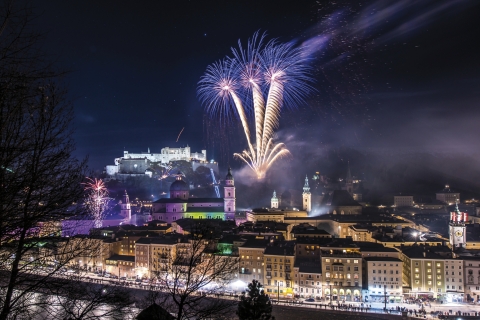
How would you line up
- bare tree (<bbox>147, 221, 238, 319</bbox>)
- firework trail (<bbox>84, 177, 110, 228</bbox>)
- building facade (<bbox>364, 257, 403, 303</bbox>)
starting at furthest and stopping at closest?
building facade (<bbox>364, 257, 403, 303</bbox>) → bare tree (<bbox>147, 221, 238, 319</bbox>) → firework trail (<bbox>84, 177, 110, 228</bbox>)

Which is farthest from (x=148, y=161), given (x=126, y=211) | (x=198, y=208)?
(x=198, y=208)

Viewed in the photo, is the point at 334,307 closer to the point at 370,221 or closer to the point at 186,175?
the point at 370,221

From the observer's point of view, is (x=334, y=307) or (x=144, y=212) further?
(x=144, y=212)

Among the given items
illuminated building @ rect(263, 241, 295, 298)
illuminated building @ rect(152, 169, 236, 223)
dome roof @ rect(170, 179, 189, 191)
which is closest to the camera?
illuminated building @ rect(263, 241, 295, 298)

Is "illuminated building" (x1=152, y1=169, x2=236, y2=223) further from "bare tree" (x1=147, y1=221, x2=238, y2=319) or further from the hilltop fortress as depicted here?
the hilltop fortress

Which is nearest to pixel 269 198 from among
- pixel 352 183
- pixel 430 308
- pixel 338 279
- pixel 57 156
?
pixel 352 183

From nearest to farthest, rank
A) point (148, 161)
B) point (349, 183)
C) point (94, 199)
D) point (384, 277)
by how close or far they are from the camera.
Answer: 1. point (94, 199)
2. point (384, 277)
3. point (349, 183)
4. point (148, 161)

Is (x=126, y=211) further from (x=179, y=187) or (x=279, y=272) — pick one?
(x=279, y=272)

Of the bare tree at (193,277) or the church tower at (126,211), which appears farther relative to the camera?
the church tower at (126,211)

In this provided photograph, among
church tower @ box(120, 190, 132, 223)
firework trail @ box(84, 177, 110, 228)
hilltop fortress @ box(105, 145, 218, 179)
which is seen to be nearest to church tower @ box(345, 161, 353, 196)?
hilltop fortress @ box(105, 145, 218, 179)

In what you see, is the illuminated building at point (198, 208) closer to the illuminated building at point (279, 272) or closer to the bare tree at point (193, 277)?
the bare tree at point (193, 277)

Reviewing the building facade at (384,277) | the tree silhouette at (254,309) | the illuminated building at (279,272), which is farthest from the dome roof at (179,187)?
the tree silhouette at (254,309)
